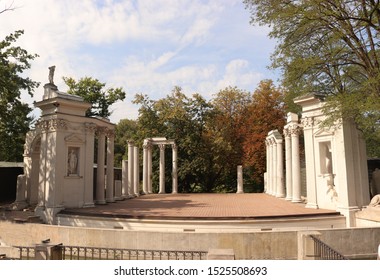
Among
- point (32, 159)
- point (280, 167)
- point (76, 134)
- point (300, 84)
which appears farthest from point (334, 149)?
point (32, 159)

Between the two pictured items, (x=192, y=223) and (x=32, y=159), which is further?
(x=32, y=159)

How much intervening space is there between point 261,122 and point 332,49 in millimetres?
23427

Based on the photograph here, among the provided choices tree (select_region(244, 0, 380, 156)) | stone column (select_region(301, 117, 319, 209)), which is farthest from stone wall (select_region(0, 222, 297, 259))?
stone column (select_region(301, 117, 319, 209))

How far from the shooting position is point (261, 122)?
38656 mm

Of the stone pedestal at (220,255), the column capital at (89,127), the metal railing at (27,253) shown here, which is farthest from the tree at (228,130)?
the stone pedestal at (220,255)

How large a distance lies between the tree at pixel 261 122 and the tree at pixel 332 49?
20574mm

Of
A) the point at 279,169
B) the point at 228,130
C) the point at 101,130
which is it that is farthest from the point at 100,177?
the point at 228,130

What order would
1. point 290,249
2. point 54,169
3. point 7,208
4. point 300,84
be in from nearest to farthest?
point 290,249 → point 300,84 → point 54,169 → point 7,208

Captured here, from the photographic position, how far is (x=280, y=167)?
27891mm

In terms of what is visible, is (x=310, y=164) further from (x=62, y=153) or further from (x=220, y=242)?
(x=62, y=153)

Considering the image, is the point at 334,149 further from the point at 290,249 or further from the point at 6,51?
the point at 6,51

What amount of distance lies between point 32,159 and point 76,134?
16.8 ft

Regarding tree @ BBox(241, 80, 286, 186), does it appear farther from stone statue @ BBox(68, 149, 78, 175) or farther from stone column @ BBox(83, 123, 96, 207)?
stone statue @ BBox(68, 149, 78, 175)

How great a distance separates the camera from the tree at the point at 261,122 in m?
38.2
